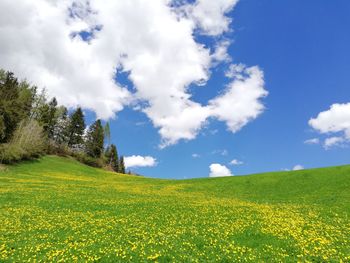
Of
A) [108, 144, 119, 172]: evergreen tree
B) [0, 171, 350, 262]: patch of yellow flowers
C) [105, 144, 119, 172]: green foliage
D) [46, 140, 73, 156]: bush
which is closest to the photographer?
[0, 171, 350, 262]: patch of yellow flowers

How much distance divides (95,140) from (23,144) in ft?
188

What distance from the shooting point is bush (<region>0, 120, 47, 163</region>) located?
73.2 meters

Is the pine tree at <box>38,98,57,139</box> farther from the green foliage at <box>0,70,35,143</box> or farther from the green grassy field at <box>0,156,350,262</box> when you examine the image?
the green grassy field at <box>0,156,350,262</box>

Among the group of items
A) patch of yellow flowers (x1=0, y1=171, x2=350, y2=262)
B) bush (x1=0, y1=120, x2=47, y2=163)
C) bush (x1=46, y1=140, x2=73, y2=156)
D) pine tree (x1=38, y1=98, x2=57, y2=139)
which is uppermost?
pine tree (x1=38, y1=98, x2=57, y2=139)

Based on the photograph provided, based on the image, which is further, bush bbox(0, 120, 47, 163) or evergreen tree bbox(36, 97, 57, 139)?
evergreen tree bbox(36, 97, 57, 139)

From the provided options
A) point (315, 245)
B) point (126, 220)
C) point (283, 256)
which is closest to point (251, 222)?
point (315, 245)

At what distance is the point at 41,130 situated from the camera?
292 feet

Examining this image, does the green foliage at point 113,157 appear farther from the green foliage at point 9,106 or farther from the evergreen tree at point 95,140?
the green foliage at point 9,106

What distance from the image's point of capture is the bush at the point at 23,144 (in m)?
73.2

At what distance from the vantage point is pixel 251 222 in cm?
2197

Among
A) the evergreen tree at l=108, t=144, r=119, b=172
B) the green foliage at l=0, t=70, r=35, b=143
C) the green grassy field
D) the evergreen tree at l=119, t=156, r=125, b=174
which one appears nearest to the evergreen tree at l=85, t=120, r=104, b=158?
the evergreen tree at l=108, t=144, r=119, b=172

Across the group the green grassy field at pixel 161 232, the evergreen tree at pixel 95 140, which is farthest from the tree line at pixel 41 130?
the green grassy field at pixel 161 232

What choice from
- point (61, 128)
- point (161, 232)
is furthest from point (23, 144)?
point (161, 232)

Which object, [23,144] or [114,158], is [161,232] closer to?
[23,144]
